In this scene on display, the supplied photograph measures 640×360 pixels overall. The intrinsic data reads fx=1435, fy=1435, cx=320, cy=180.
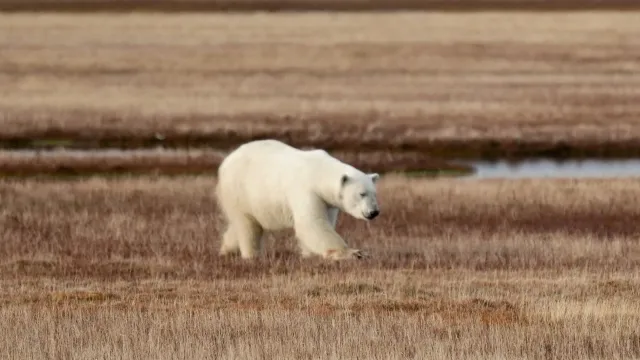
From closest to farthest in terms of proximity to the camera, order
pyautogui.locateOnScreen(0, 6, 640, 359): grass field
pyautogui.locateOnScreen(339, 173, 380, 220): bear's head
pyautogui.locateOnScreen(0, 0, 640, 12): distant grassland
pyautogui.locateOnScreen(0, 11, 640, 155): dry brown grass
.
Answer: pyautogui.locateOnScreen(0, 6, 640, 359): grass field
pyautogui.locateOnScreen(339, 173, 380, 220): bear's head
pyautogui.locateOnScreen(0, 11, 640, 155): dry brown grass
pyautogui.locateOnScreen(0, 0, 640, 12): distant grassland

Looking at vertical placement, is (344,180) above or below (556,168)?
above

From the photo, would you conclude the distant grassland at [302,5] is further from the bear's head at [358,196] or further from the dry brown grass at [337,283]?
the bear's head at [358,196]

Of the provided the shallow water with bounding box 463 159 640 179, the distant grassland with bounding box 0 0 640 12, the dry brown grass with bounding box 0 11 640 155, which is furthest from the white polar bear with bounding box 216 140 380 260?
the distant grassland with bounding box 0 0 640 12

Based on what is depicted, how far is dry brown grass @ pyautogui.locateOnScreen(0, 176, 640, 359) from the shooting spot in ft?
31.1

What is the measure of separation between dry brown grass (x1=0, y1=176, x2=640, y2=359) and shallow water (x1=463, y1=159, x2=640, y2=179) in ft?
16.8

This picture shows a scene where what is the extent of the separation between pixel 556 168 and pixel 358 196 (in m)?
15.2

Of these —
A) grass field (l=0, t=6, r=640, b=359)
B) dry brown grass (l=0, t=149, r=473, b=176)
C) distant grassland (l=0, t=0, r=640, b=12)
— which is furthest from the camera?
distant grassland (l=0, t=0, r=640, b=12)

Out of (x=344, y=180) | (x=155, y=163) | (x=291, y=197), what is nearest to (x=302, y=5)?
(x=155, y=163)

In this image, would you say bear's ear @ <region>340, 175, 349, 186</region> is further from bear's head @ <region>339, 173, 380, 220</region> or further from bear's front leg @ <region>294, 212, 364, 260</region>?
bear's front leg @ <region>294, 212, 364, 260</region>

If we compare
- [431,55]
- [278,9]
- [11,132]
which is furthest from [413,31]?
[11,132]

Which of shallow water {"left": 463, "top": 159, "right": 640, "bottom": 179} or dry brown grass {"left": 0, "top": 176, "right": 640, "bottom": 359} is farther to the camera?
shallow water {"left": 463, "top": 159, "right": 640, "bottom": 179}

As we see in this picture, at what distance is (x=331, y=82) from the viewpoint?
4538 centimetres

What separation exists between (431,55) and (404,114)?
16903 mm

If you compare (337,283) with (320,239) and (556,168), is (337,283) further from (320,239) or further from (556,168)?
(556,168)
